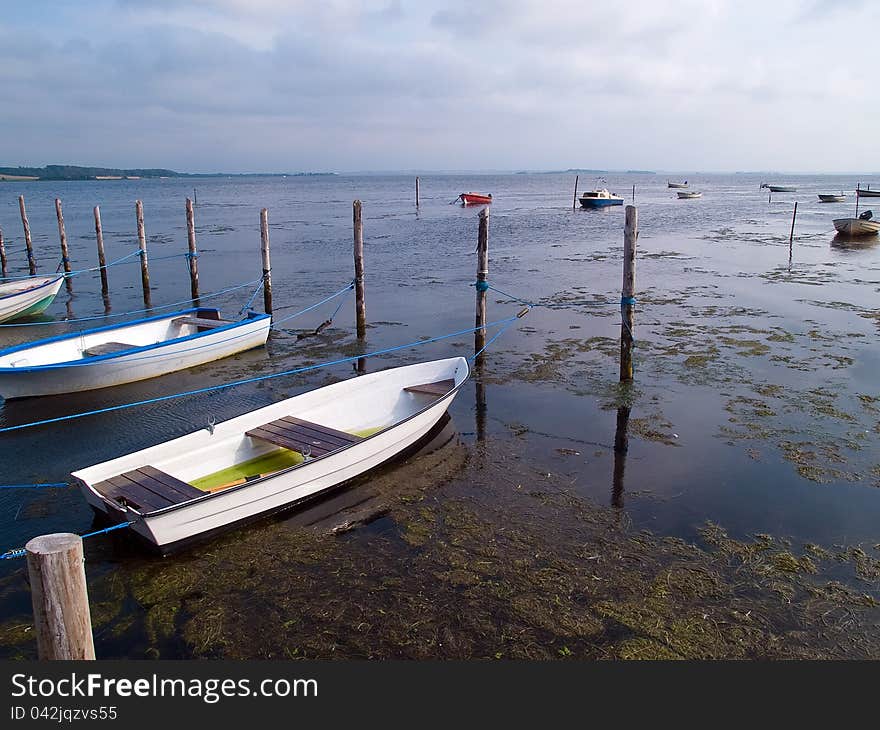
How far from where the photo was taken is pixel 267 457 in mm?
10453

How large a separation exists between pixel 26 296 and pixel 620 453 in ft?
61.4

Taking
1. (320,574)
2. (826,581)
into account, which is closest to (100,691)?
(320,574)

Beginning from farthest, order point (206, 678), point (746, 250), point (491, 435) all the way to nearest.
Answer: point (746, 250) → point (491, 435) → point (206, 678)

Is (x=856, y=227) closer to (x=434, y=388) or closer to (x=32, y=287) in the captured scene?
(x=434, y=388)

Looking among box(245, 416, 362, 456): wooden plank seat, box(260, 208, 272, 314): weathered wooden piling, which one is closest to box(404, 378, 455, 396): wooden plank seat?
box(245, 416, 362, 456): wooden plank seat

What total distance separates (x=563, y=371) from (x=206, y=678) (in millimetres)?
11271

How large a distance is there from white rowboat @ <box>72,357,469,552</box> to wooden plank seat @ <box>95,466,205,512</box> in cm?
1

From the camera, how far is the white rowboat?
26.6ft

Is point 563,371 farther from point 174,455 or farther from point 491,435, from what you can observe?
point 174,455

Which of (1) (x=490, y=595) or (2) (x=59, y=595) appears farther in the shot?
(1) (x=490, y=595)

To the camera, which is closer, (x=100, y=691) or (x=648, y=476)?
(x=100, y=691)

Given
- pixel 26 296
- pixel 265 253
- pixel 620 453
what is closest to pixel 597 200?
pixel 265 253

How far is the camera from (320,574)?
7789 mm

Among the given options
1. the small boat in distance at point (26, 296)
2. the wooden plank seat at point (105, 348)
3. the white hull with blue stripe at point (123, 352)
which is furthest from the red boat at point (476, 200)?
the wooden plank seat at point (105, 348)
